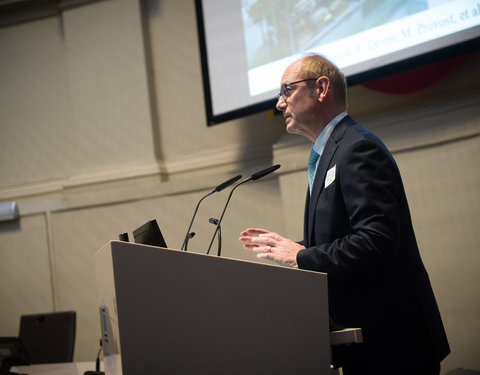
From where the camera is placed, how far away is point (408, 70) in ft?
Answer: 10.3

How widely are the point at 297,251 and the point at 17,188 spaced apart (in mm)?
3877

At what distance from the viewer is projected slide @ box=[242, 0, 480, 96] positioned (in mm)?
2947

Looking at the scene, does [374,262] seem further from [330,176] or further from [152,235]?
[152,235]

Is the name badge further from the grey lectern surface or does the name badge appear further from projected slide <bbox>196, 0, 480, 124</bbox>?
projected slide <bbox>196, 0, 480, 124</bbox>

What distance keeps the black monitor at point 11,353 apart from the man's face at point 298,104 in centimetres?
153

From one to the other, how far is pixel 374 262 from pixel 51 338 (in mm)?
2624

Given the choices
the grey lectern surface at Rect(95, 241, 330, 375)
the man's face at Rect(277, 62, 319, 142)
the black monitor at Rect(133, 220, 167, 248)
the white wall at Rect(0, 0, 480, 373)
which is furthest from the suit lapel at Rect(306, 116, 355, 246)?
the white wall at Rect(0, 0, 480, 373)

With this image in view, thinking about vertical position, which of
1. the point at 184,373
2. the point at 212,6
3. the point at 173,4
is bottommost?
the point at 184,373

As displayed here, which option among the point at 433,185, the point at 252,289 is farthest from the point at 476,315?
the point at 252,289

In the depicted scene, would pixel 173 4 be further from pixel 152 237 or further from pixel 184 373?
pixel 184 373

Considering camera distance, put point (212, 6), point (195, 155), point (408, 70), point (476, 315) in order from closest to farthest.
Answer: point (476, 315) → point (408, 70) → point (212, 6) → point (195, 155)

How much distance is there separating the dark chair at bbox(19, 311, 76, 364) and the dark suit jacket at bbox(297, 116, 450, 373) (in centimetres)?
230

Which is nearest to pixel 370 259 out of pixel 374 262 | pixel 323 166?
pixel 374 262

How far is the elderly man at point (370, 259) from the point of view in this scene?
1.41m
